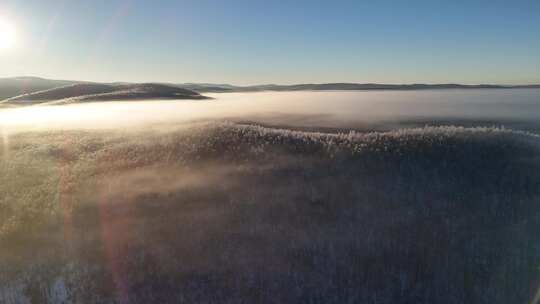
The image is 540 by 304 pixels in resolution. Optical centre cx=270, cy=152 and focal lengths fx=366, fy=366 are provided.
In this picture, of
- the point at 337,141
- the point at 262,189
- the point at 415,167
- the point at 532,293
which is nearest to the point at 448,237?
the point at 532,293

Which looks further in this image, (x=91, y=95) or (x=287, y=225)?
(x=91, y=95)

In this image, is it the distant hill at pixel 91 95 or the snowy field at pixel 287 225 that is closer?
the snowy field at pixel 287 225

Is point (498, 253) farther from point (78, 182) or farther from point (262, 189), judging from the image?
point (78, 182)

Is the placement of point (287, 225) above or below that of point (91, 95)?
below

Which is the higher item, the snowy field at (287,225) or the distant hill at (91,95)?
the distant hill at (91,95)

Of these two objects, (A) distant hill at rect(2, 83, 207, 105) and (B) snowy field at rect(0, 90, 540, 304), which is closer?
(B) snowy field at rect(0, 90, 540, 304)

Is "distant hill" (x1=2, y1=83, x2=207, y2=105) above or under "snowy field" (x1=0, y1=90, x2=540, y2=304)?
above

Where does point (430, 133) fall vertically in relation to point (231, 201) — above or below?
above

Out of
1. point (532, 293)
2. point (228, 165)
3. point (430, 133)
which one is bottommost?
point (532, 293)
